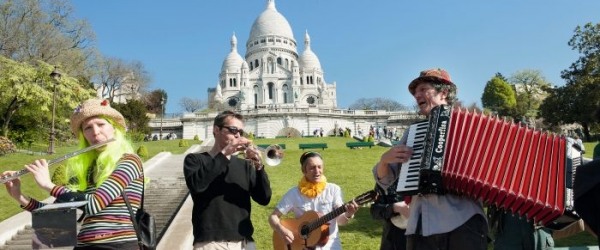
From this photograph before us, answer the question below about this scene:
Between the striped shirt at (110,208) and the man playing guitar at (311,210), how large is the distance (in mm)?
2050

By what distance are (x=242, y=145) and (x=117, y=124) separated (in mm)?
974

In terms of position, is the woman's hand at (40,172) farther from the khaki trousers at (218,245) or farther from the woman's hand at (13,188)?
the khaki trousers at (218,245)

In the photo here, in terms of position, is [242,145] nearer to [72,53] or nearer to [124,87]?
[72,53]

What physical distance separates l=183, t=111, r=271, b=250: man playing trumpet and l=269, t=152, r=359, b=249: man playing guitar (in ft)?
3.27

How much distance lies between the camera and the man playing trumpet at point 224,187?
3.91m

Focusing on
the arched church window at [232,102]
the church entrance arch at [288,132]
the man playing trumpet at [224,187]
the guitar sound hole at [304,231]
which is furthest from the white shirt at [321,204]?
the arched church window at [232,102]

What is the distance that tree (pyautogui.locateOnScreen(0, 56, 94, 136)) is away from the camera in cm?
2578

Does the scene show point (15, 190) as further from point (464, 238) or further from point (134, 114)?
point (134, 114)

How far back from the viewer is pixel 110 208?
3197 mm

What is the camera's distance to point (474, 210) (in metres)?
3.38

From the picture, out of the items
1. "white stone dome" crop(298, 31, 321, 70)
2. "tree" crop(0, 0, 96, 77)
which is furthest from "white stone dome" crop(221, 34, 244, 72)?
"tree" crop(0, 0, 96, 77)

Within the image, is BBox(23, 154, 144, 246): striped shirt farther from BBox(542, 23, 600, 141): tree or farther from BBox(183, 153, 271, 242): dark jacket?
BBox(542, 23, 600, 141): tree

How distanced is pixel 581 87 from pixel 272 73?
69.3 metres

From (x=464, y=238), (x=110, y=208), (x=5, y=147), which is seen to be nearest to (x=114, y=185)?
(x=110, y=208)
